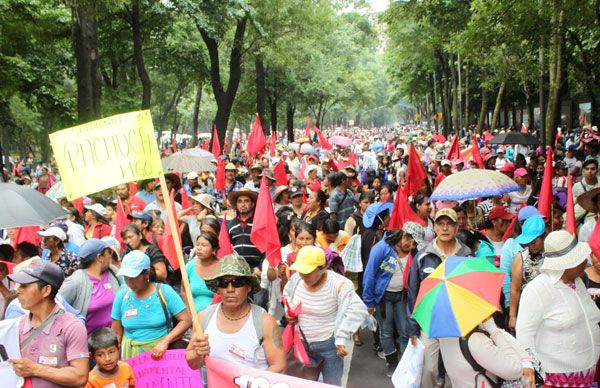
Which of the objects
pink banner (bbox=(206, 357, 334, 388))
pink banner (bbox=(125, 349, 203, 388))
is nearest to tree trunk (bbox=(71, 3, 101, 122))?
pink banner (bbox=(125, 349, 203, 388))

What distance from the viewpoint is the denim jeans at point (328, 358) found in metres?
5.05

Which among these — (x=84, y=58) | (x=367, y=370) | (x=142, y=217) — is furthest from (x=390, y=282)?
(x=84, y=58)

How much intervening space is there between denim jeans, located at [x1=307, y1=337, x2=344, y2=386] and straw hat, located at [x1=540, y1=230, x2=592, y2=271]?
5.83 ft

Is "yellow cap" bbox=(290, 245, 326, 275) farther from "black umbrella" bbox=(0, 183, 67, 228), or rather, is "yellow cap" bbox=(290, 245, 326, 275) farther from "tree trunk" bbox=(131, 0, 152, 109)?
"tree trunk" bbox=(131, 0, 152, 109)

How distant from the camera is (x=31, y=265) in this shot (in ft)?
12.6

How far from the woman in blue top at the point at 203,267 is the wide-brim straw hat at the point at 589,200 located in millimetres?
4310

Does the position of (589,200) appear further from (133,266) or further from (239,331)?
(133,266)

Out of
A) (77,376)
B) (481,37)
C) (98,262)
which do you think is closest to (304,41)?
(481,37)

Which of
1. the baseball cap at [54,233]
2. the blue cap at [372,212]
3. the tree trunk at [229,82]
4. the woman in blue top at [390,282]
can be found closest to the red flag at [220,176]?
the blue cap at [372,212]

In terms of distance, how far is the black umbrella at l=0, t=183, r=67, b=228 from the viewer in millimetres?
5004

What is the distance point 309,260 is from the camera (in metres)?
4.80

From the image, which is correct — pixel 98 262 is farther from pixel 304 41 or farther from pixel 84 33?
pixel 304 41

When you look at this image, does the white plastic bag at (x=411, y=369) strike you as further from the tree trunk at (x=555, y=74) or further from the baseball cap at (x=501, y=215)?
Result: the tree trunk at (x=555, y=74)

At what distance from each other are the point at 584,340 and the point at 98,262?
3.86 meters
